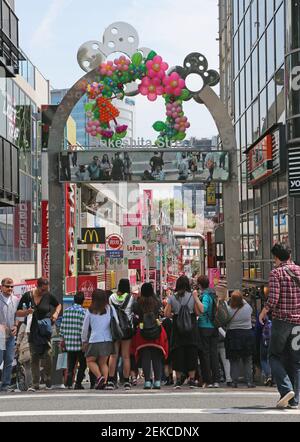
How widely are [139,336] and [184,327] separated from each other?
77cm

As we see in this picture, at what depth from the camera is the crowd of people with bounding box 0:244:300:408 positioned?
480 inches

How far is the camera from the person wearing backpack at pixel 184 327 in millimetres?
12164

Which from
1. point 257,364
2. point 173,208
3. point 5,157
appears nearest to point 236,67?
point 5,157

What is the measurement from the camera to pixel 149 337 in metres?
12.3

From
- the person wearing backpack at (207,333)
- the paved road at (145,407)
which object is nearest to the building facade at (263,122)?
the person wearing backpack at (207,333)

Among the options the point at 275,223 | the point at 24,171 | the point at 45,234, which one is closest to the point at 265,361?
the point at 275,223

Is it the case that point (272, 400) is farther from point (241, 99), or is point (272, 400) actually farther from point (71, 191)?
point (71, 191)

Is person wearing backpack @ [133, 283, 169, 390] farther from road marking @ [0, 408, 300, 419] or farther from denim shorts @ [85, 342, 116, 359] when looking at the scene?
road marking @ [0, 408, 300, 419]

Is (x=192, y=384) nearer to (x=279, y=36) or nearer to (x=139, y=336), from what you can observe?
(x=139, y=336)

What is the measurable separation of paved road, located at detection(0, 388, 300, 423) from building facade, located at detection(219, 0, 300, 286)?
32.9ft

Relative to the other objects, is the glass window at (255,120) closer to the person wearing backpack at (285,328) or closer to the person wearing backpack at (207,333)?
the person wearing backpack at (207,333)

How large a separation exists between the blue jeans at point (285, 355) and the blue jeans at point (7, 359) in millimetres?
5372

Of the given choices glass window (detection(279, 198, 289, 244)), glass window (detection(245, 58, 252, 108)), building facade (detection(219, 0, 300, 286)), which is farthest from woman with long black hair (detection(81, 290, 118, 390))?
glass window (detection(245, 58, 252, 108))

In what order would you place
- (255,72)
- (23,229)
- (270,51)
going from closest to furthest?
(270,51), (255,72), (23,229)
